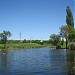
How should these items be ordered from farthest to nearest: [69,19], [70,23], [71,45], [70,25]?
[70,25], [70,23], [69,19], [71,45]

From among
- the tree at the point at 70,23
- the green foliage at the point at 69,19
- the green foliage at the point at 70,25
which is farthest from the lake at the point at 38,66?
the green foliage at the point at 69,19

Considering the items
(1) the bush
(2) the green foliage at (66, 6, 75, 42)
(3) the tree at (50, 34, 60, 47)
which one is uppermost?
(2) the green foliage at (66, 6, 75, 42)

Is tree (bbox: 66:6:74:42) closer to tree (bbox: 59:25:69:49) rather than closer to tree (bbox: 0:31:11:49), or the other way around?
tree (bbox: 59:25:69:49)

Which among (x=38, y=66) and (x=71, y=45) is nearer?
(x=38, y=66)

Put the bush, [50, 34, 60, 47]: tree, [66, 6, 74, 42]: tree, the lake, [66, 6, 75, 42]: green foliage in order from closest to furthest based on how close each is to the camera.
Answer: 1. the lake
2. the bush
3. [66, 6, 75, 42]: green foliage
4. [66, 6, 74, 42]: tree
5. [50, 34, 60, 47]: tree

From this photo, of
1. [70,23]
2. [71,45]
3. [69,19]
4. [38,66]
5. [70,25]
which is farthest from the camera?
[70,25]

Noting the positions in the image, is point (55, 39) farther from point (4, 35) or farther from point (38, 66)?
point (38, 66)

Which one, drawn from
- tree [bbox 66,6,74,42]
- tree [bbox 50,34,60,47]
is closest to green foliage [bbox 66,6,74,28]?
tree [bbox 66,6,74,42]

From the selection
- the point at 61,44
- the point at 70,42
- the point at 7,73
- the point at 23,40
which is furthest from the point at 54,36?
the point at 7,73

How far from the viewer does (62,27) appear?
106312mm

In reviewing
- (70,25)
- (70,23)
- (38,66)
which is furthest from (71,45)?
(38,66)

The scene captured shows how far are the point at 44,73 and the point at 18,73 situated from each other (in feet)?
9.50

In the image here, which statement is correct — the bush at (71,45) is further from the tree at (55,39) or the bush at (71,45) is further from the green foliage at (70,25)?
the tree at (55,39)

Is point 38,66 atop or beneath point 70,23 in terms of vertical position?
beneath
